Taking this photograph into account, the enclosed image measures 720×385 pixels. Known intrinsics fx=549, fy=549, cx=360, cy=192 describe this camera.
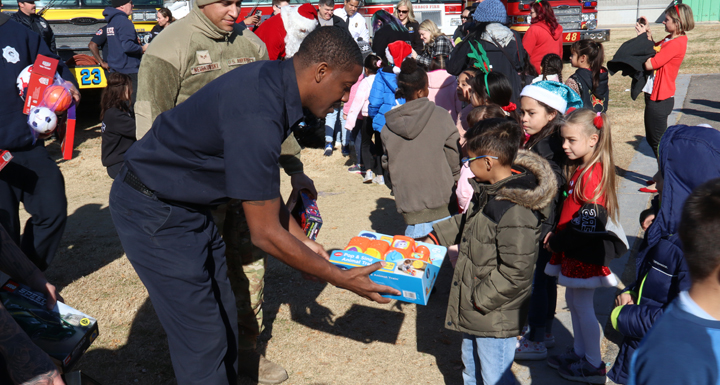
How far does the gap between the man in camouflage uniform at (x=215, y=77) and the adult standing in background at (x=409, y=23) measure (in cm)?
654

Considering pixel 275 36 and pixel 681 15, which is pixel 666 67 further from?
pixel 275 36

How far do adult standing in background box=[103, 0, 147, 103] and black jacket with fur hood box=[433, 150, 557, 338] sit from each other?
820cm

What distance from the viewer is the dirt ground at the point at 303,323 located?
364 centimetres

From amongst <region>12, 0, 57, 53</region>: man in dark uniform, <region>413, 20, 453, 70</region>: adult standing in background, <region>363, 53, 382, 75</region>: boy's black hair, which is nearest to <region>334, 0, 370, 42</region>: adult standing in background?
<region>413, 20, 453, 70</region>: adult standing in background

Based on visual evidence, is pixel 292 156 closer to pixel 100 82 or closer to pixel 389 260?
pixel 389 260

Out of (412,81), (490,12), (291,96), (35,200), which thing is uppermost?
(291,96)

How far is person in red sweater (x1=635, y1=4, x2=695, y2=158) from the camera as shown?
6.44 m

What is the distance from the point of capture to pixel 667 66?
6590 mm

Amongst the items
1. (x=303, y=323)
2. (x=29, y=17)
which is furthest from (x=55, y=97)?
(x=29, y=17)

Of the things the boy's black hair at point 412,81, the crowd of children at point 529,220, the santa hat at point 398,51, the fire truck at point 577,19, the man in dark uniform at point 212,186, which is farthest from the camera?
the fire truck at point 577,19

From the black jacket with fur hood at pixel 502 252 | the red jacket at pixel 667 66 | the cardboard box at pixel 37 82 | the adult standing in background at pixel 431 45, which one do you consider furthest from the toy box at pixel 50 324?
the adult standing in background at pixel 431 45

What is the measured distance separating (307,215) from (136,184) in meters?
1.08

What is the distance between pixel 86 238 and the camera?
609 cm

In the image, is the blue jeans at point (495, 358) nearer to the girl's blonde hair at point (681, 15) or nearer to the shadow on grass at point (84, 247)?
the shadow on grass at point (84, 247)
